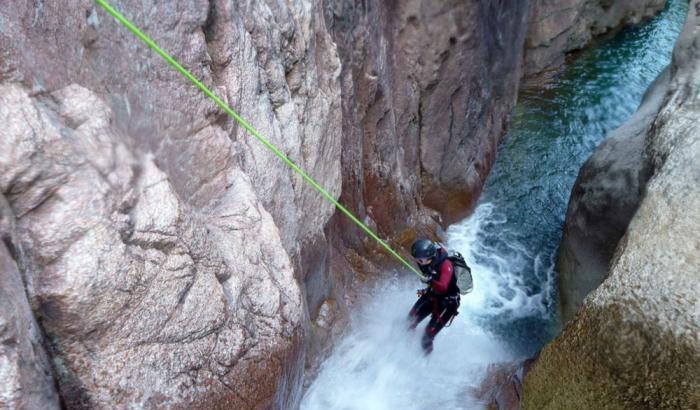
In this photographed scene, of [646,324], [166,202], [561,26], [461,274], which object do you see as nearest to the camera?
[166,202]

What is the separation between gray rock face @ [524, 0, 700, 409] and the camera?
10.9 ft

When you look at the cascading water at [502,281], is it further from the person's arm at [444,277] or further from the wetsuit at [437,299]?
the person's arm at [444,277]

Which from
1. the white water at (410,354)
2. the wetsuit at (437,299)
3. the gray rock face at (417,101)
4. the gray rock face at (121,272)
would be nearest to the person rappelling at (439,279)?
the wetsuit at (437,299)

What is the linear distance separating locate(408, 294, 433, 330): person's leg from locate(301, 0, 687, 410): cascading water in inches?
10.0

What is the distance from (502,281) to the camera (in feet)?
29.4

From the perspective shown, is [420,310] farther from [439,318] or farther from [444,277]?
[444,277]

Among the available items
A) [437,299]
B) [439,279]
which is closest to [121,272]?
[439,279]

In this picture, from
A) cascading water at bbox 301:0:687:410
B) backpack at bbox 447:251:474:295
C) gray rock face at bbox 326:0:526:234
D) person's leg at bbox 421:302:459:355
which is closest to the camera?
backpack at bbox 447:251:474:295

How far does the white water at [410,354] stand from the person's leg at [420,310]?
0.69ft

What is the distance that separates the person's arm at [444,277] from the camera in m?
5.88

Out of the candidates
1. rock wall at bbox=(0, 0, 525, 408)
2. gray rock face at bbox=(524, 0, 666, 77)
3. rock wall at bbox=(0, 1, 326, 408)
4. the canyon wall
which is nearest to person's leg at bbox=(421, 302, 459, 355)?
the canyon wall

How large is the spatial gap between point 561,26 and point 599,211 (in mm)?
10408

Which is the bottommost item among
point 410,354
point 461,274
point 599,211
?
point 410,354

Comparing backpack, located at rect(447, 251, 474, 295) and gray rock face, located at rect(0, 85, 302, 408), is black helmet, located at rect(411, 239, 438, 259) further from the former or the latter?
gray rock face, located at rect(0, 85, 302, 408)
